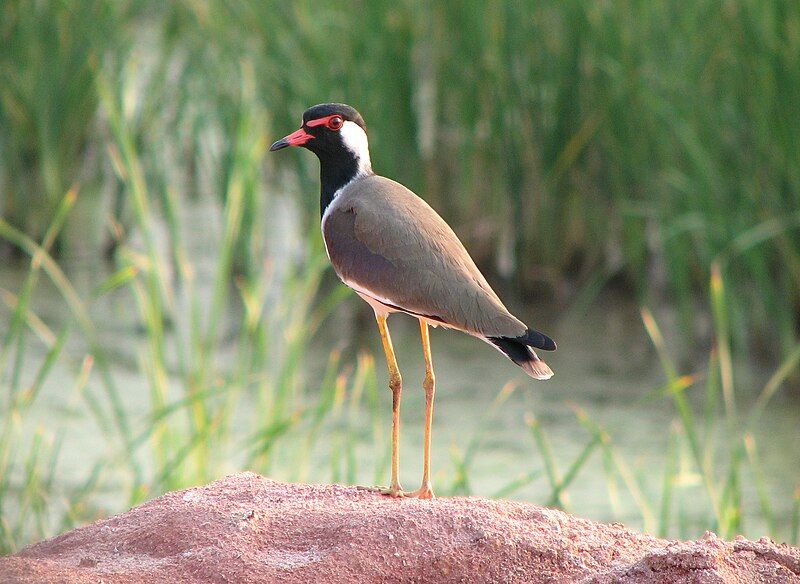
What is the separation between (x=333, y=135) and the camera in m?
2.52

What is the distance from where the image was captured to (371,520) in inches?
81.3

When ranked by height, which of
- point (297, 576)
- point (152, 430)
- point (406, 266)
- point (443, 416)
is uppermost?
point (406, 266)

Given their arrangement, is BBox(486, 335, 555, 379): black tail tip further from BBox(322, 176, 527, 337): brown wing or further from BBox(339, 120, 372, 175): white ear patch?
BBox(339, 120, 372, 175): white ear patch

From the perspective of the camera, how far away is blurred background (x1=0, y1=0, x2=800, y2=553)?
502 centimetres

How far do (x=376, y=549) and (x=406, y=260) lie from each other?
0.59 meters

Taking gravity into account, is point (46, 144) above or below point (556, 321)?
above

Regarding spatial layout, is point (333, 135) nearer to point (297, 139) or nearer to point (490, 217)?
point (297, 139)

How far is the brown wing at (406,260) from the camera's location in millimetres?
2311

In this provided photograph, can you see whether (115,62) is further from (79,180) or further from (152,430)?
(152,430)

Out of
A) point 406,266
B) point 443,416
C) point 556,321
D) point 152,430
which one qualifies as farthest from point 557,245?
point 406,266

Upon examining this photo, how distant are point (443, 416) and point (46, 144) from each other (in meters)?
2.41

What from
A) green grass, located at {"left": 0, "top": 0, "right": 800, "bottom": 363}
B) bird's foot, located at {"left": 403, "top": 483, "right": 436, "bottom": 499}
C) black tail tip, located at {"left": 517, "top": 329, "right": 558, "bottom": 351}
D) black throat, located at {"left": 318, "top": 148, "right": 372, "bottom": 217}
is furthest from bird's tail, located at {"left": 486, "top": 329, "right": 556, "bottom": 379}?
green grass, located at {"left": 0, "top": 0, "right": 800, "bottom": 363}

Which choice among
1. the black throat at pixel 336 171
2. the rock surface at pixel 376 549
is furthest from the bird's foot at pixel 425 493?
the black throat at pixel 336 171

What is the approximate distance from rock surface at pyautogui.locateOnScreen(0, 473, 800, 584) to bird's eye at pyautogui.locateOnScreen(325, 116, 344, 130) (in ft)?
2.40
